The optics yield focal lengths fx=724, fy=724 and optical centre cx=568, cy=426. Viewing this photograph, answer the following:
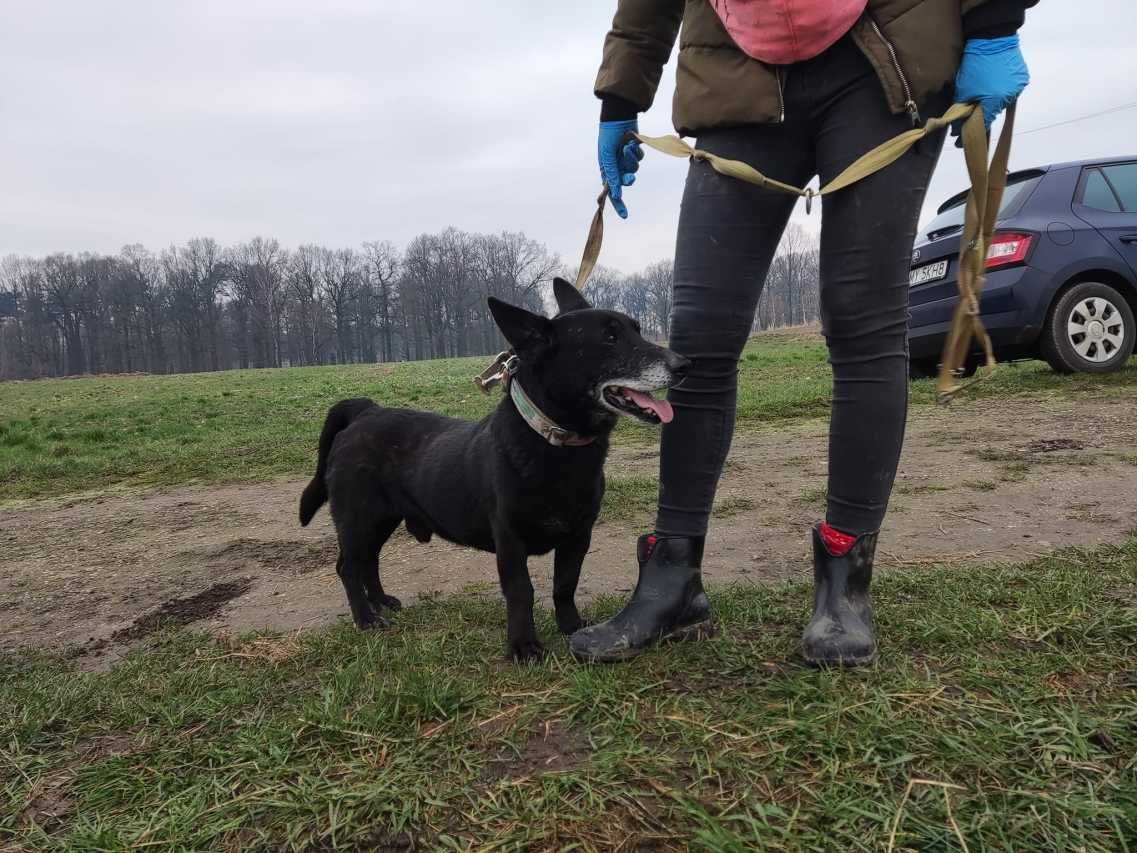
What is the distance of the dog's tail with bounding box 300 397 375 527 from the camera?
343cm

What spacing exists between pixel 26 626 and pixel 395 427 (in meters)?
1.76

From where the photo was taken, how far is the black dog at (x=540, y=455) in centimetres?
238

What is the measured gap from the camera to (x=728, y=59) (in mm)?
2109

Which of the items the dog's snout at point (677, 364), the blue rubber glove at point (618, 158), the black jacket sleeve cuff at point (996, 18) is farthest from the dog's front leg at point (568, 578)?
the black jacket sleeve cuff at point (996, 18)

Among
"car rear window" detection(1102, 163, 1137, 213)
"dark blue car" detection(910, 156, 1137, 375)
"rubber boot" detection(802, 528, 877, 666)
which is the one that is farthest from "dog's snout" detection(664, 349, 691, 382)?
"car rear window" detection(1102, 163, 1137, 213)

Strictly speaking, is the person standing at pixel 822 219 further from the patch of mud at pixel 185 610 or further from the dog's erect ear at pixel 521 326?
the patch of mud at pixel 185 610

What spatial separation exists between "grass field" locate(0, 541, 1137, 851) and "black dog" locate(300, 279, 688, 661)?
339 mm

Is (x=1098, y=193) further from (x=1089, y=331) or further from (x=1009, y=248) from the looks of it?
(x=1089, y=331)

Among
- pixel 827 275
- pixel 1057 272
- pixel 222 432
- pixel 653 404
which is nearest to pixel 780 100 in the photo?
pixel 827 275

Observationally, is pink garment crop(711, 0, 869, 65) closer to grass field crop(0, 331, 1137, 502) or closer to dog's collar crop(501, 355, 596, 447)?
dog's collar crop(501, 355, 596, 447)

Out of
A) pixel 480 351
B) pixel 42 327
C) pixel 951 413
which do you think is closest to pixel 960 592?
pixel 951 413

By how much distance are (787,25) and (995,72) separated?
1.87 ft

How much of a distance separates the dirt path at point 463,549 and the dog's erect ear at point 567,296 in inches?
46.9

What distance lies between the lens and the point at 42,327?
82.2 m
